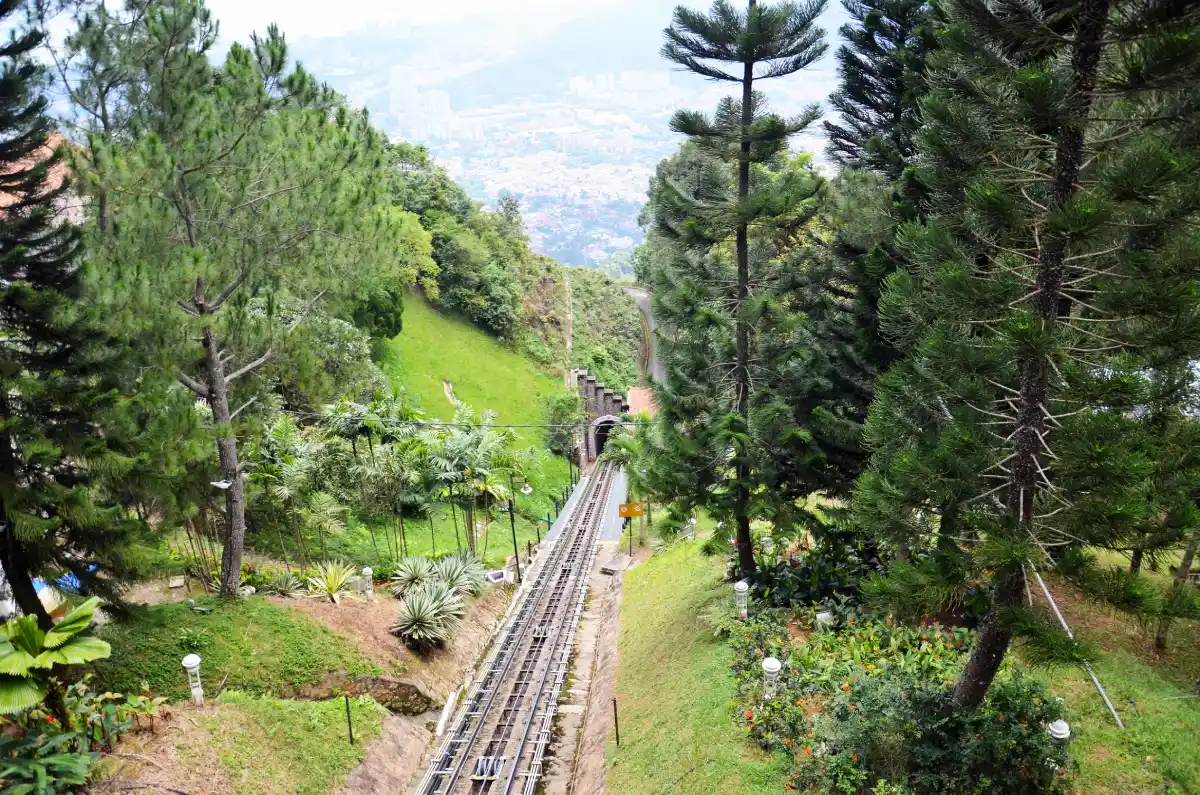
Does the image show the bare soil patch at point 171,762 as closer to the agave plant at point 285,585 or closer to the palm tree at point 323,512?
the agave plant at point 285,585

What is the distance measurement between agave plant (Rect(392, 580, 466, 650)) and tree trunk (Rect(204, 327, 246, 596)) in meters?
3.06

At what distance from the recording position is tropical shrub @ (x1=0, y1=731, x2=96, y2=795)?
6.98 metres

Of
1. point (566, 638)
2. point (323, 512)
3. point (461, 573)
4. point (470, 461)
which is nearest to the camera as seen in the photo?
Result: point (323, 512)

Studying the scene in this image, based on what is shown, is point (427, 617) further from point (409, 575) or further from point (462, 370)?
point (462, 370)

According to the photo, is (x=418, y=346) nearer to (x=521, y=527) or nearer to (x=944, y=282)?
(x=521, y=527)

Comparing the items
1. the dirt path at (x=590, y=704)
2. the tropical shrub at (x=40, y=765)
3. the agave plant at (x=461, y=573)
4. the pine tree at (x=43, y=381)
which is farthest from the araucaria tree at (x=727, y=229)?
the tropical shrub at (x=40, y=765)

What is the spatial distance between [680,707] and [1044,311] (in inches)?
296

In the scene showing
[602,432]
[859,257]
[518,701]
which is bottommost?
[518,701]

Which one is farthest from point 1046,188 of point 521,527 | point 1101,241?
point 521,527

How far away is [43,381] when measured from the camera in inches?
347

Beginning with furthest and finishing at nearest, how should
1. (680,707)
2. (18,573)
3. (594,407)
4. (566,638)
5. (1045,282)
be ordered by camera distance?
1. (594,407)
2. (566,638)
3. (680,707)
4. (18,573)
5. (1045,282)

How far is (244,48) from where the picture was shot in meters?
11.4

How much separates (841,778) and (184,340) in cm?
1025

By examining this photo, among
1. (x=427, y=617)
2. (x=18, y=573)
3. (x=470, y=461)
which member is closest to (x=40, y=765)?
(x=18, y=573)
